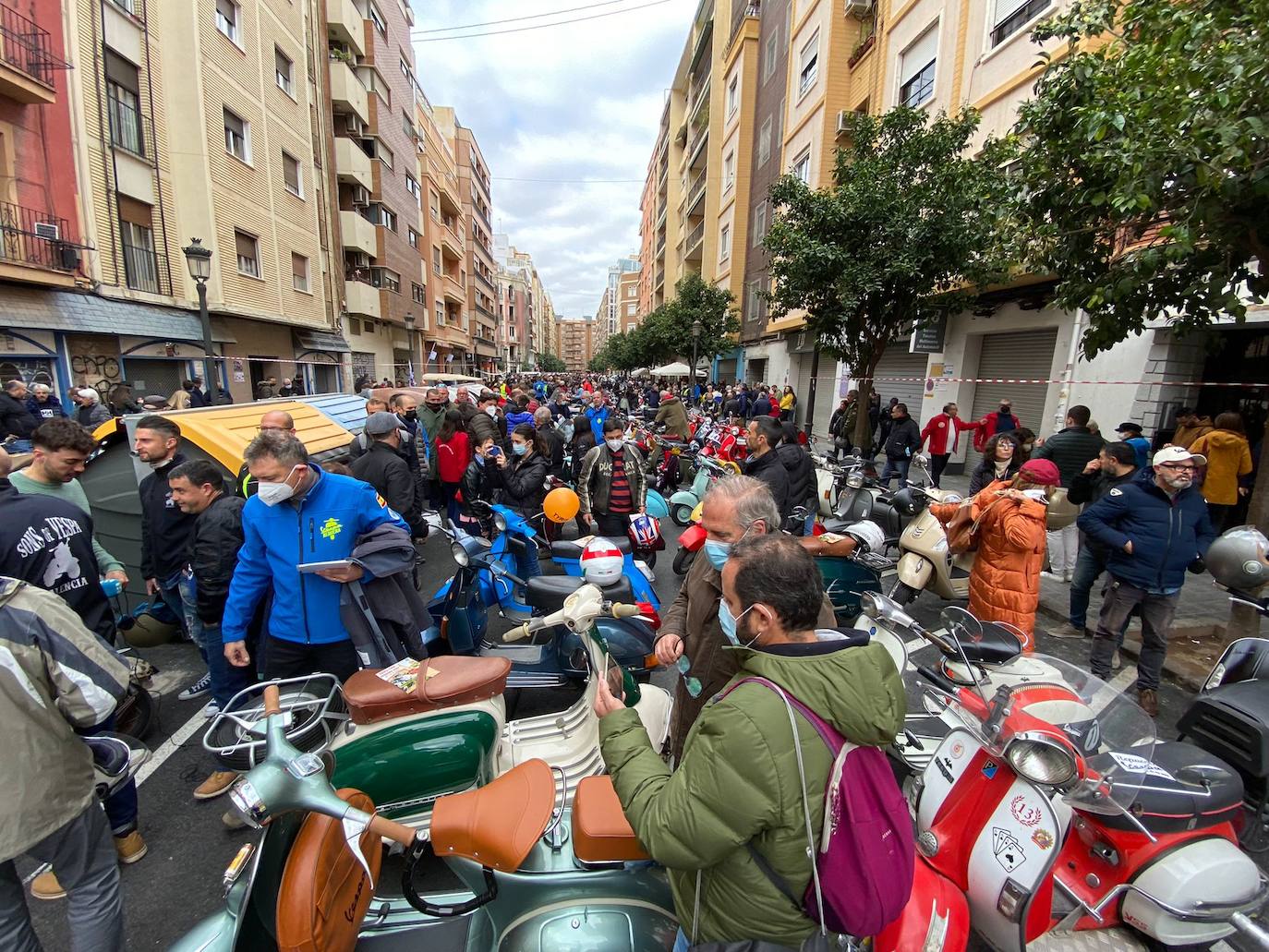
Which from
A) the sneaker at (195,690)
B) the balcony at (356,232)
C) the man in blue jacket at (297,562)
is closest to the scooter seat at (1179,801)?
the man in blue jacket at (297,562)

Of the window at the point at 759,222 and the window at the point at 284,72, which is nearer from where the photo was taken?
the window at the point at 284,72

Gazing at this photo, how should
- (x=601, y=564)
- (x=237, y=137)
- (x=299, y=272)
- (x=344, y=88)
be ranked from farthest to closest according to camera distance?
1. (x=344, y=88)
2. (x=299, y=272)
3. (x=237, y=137)
4. (x=601, y=564)

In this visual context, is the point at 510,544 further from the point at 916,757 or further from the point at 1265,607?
the point at 1265,607

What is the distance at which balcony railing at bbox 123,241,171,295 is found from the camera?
12.3 meters

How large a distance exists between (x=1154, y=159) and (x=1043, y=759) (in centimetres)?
425

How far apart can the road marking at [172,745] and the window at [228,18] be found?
1856 cm

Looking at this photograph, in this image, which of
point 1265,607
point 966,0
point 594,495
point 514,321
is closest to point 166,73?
point 594,495

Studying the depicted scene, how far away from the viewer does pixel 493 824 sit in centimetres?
164

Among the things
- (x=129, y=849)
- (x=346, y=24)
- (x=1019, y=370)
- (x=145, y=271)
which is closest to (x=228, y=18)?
(x=346, y=24)

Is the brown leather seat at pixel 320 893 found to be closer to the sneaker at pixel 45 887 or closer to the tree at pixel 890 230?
the sneaker at pixel 45 887

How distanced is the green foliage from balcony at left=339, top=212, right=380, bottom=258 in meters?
23.1

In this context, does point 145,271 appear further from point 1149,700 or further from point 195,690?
point 1149,700

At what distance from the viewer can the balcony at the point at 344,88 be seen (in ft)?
69.0

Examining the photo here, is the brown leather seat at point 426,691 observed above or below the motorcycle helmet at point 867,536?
below
